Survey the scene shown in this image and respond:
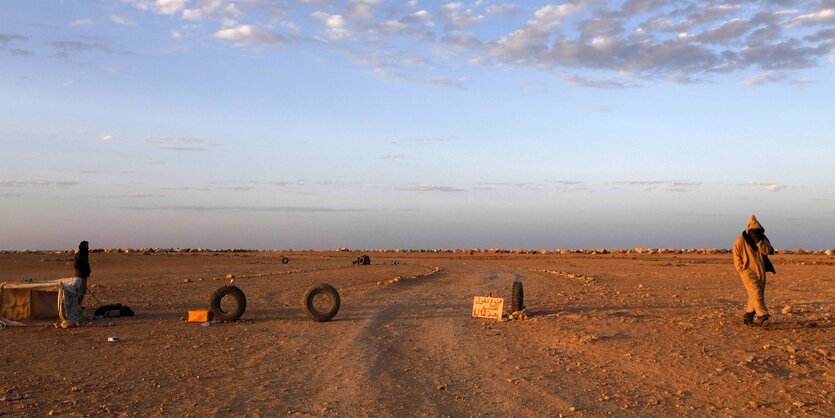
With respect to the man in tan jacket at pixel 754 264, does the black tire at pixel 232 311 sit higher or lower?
lower

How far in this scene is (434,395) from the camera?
371 inches

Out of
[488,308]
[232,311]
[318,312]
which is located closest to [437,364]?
[488,308]

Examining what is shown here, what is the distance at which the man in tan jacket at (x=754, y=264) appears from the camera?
14766mm

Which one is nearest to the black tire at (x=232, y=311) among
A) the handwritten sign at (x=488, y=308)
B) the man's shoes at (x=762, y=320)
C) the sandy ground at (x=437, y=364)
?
the sandy ground at (x=437, y=364)

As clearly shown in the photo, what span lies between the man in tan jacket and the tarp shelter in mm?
16065

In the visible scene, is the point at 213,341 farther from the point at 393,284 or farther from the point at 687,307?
the point at 393,284

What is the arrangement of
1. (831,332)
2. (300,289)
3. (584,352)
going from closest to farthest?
(584,352), (831,332), (300,289)

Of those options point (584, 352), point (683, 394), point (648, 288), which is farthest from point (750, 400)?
point (648, 288)

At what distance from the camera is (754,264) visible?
48.5ft

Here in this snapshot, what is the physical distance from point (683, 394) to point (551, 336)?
508 cm

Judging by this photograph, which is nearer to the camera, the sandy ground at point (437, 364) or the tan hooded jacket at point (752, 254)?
the sandy ground at point (437, 364)

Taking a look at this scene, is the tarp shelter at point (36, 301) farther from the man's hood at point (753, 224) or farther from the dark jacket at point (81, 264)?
the man's hood at point (753, 224)

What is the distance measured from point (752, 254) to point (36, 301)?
1732 centimetres

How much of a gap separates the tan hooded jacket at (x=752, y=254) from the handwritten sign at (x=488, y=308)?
5571 millimetres
